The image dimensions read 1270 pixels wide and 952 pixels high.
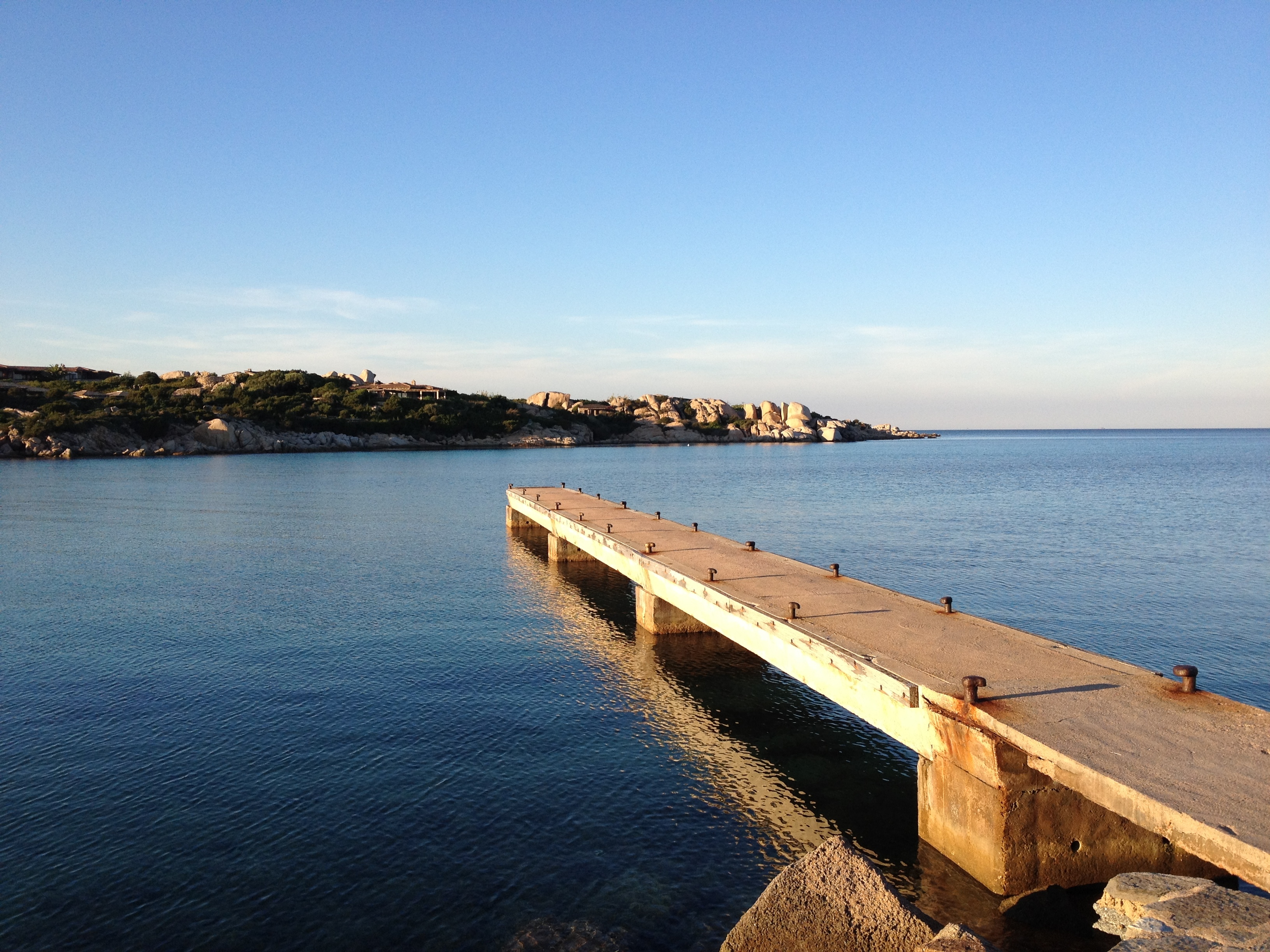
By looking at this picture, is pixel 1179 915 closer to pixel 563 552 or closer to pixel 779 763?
pixel 779 763

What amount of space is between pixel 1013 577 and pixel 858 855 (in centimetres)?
2581

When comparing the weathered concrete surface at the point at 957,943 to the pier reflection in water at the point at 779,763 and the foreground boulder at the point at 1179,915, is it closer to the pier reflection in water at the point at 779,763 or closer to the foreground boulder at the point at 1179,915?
the foreground boulder at the point at 1179,915

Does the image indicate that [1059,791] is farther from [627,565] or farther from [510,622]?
[510,622]

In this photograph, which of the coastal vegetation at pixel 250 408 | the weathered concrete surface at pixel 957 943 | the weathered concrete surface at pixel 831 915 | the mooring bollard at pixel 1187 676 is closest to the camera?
the weathered concrete surface at pixel 957 943

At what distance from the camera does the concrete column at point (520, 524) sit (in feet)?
155

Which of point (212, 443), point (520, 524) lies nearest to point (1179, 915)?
point (520, 524)

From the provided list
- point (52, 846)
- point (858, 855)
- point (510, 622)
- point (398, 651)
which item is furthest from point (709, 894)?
point (510, 622)

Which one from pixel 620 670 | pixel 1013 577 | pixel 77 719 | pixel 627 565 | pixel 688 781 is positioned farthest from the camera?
pixel 1013 577

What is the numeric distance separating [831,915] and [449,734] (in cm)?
974

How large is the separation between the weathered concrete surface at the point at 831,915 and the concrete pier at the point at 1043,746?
2.36m

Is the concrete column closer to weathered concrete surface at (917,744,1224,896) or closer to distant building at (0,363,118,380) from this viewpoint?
weathered concrete surface at (917,744,1224,896)

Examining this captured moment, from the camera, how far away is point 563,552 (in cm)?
3731

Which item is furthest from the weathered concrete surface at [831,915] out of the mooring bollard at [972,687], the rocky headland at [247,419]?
the rocky headland at [247,419]

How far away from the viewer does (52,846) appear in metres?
12.2
